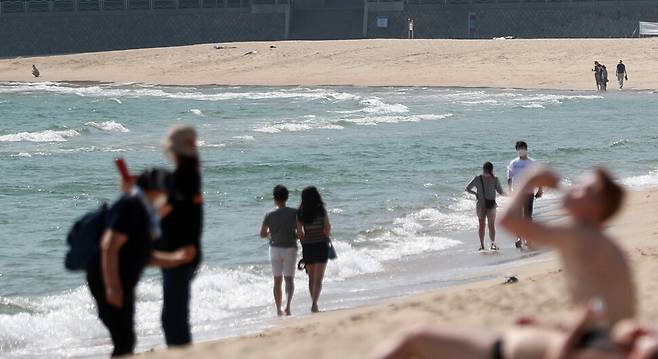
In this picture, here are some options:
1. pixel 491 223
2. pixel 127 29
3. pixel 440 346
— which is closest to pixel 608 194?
pixel 440 346

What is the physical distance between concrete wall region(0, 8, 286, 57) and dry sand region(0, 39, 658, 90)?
277 cm

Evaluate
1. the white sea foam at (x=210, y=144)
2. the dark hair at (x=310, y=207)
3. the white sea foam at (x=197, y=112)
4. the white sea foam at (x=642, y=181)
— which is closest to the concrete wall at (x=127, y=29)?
the white sea foam at (x=197, y=112)

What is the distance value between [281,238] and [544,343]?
640 cm

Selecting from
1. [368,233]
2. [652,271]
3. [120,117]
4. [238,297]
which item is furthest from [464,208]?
[120,117]

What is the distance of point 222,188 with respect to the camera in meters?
24.2

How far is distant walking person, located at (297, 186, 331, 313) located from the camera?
1173 centimetres

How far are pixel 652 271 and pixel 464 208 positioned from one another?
9162 mm

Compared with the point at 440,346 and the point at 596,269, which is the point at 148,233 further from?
the point at 596,269

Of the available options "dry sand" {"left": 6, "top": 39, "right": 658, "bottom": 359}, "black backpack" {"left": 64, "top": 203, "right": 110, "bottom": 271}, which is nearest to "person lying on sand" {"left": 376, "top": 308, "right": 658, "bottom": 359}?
"black backpack" {"left": 64, "top": 203, "right": 110, "bottom": 271}

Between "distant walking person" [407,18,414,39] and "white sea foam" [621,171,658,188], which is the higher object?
"white sea foam" [621,171,658,188]

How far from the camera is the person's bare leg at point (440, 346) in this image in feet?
18.6

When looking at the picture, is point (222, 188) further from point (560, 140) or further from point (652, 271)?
point (652, 271)

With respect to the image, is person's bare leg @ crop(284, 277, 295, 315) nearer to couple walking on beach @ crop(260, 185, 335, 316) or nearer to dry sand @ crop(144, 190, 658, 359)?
couple walking on beach @ crop(260, 185, 335, 316)

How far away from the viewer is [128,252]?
6891 mm
